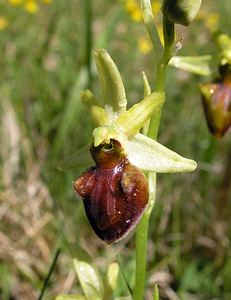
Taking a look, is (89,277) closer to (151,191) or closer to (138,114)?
(151,191)

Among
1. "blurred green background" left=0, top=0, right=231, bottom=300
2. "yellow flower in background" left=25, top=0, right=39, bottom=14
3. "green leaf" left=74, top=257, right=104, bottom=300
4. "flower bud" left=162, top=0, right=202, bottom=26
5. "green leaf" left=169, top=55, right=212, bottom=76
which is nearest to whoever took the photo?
"flower bud" left=162, top=0, right=202, bottom=26

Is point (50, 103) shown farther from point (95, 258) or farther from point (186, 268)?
point (186, 268)

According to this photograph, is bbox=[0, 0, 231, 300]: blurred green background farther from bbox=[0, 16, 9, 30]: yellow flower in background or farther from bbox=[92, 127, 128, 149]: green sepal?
bbox=[92, 127, 128, 149]: green sepal

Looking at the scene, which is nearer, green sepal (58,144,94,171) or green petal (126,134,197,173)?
green petal (126,134,197,173)

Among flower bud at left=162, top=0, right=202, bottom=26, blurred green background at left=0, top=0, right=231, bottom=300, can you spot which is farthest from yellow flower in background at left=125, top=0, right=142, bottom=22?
flower bud at left=162, top=0, right=202, bottom=26

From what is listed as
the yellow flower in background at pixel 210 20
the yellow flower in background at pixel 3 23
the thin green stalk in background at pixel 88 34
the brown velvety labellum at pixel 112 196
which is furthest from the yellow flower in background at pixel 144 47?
the brown velvety labellum at pixel 112 196

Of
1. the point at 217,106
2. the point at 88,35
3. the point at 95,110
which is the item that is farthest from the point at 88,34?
the point at 95,110
